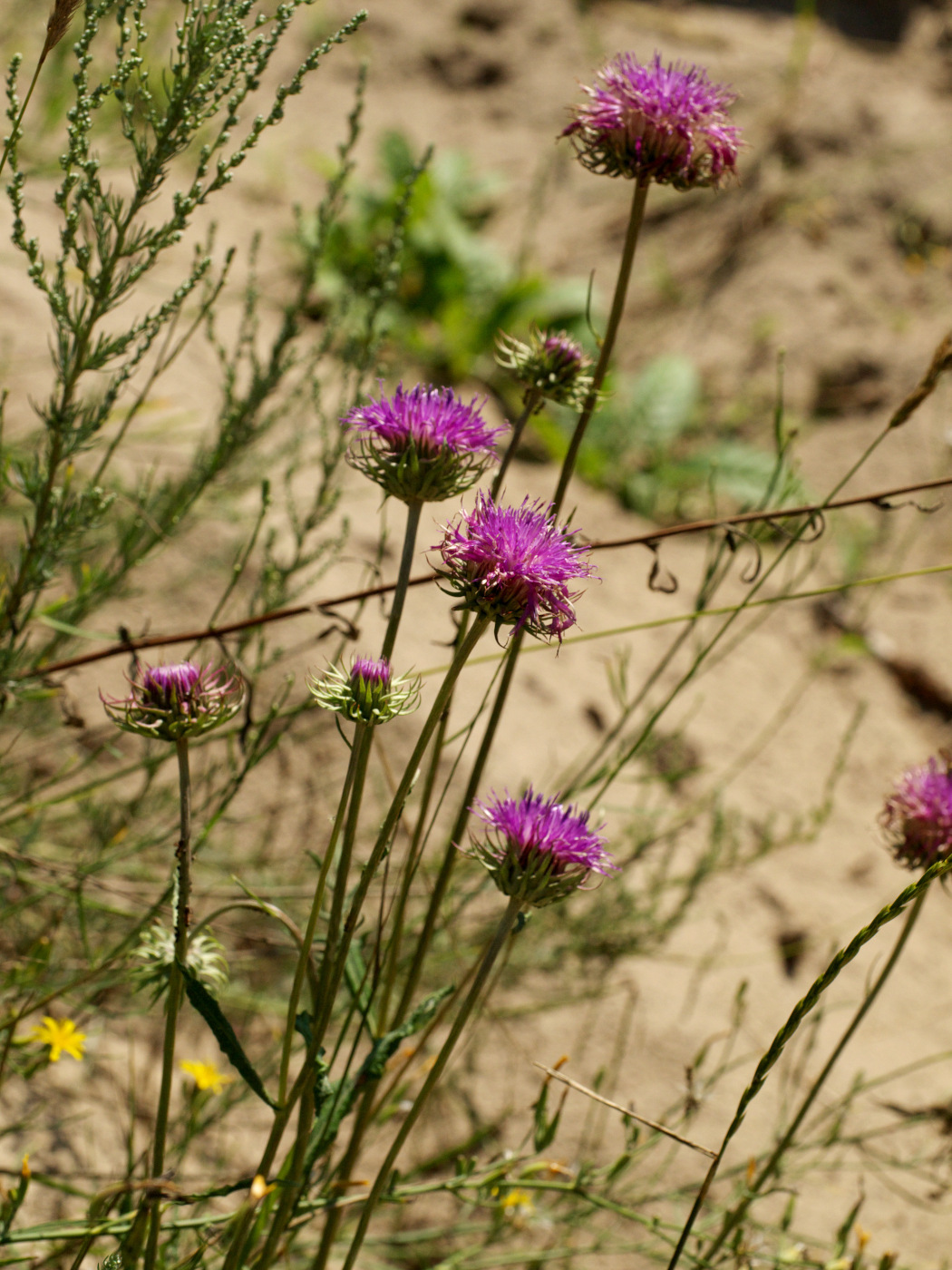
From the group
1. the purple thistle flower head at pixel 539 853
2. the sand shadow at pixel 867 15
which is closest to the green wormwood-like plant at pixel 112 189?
the purple thistle flower head at pixel 539 853

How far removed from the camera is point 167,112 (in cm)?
116

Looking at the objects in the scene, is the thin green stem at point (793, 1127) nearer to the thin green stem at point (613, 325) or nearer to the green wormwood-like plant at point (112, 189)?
the thin green stem at point (613, 325)

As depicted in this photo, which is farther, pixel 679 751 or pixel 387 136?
pixel 387 136

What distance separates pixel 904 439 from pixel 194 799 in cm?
313

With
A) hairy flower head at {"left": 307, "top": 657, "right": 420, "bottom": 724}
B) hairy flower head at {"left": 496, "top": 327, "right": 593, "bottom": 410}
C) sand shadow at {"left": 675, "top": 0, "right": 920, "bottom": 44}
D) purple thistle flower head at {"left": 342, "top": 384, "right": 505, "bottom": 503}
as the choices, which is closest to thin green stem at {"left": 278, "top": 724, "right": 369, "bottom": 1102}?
hairy flower head at {"left": 307, "top": 657, "right": 420, "bottom": 724}

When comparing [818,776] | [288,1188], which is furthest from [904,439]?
[288,1188]

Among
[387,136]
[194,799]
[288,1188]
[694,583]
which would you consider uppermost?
[387,136]

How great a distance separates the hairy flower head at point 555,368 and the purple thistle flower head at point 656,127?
0.19 meters

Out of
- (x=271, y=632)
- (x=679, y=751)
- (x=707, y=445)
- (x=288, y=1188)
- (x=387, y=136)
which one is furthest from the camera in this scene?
(x=387, y=136)

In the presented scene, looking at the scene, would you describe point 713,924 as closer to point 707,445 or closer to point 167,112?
point 167,112

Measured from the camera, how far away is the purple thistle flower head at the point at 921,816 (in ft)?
4.28

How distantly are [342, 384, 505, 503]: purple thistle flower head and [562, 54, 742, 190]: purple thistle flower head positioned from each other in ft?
1.19

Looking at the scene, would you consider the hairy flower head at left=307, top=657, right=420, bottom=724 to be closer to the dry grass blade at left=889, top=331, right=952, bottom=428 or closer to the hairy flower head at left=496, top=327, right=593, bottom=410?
the hairy flower head at left=496, top=327, right=593, bottom=410

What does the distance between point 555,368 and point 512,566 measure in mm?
384
